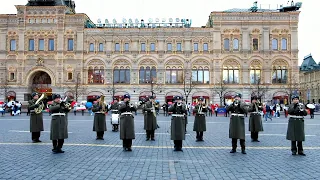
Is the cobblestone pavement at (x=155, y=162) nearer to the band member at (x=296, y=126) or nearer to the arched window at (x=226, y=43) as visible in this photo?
the band member at (x=296, y=126)

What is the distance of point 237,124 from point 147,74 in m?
41.2

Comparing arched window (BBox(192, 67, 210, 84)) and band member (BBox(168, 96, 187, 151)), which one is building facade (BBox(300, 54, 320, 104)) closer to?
arched window (BBox(192, 67, 210, 84))

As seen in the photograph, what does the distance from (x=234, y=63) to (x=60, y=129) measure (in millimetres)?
43857

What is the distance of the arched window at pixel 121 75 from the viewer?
52.4 meters

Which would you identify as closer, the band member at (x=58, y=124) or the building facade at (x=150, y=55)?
the band member at (x=58, y=124)

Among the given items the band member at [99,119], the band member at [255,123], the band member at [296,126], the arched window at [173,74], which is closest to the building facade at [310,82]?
the arched window at [173,74]

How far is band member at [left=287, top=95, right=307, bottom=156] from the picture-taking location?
35.1 ft

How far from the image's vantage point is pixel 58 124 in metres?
11.0

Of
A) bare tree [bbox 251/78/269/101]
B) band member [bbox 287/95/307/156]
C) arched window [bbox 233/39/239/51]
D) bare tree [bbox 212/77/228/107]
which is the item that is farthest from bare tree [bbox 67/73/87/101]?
band member [bbox 287/95/307/156]

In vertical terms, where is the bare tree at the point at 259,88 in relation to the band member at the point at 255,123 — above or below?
above

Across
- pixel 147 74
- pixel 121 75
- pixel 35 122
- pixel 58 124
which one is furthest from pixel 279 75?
pixel 58 124

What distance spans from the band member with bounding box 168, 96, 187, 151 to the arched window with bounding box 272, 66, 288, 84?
142 feet

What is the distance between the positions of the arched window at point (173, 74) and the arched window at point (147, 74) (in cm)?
207

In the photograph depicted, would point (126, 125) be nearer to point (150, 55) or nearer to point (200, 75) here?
point (150, 55)
